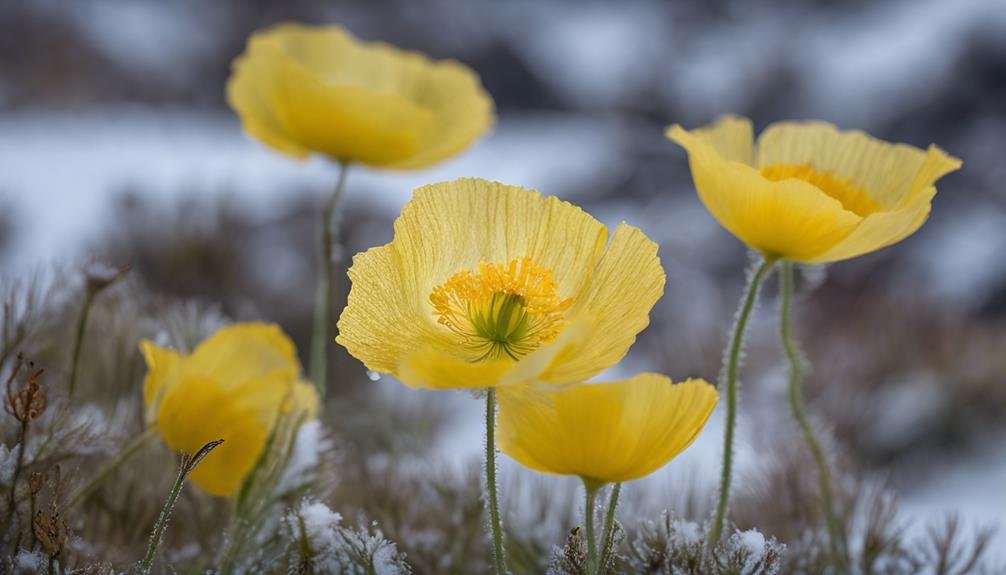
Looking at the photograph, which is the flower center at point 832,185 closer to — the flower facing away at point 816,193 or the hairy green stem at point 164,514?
the flower facing away at point 816,193

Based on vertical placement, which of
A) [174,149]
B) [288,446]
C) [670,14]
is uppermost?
[670,14]

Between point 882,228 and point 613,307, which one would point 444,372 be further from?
point 882,228

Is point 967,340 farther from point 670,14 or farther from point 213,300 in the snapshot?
point 670,14

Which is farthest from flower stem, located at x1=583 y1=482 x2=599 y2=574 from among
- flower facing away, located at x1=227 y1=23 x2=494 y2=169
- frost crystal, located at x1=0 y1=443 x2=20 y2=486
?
flower facing away, located at x1=227 y1=23 x2=494 y2=169

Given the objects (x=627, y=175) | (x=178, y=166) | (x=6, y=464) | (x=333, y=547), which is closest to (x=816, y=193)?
(x=333, y=547)

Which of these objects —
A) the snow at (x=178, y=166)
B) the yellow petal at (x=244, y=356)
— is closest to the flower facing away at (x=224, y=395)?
the yellow petal at (x=244, y=356)

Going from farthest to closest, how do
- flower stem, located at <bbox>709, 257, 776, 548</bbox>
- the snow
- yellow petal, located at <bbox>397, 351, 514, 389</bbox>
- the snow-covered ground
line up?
the snow < the snow-covered ground < flower stem, located at <bbox>709, 257, 776, 548</bbox> < yellow petal, located at <bbox>397, 351, 514, 389</bbox>

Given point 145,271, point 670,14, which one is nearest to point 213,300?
point 145,271

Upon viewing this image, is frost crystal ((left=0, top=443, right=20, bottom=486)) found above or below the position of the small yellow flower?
below

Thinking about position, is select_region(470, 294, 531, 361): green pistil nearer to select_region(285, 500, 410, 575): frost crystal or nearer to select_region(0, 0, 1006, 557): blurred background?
select_region(285, 500, 410, 575): frost crystal
